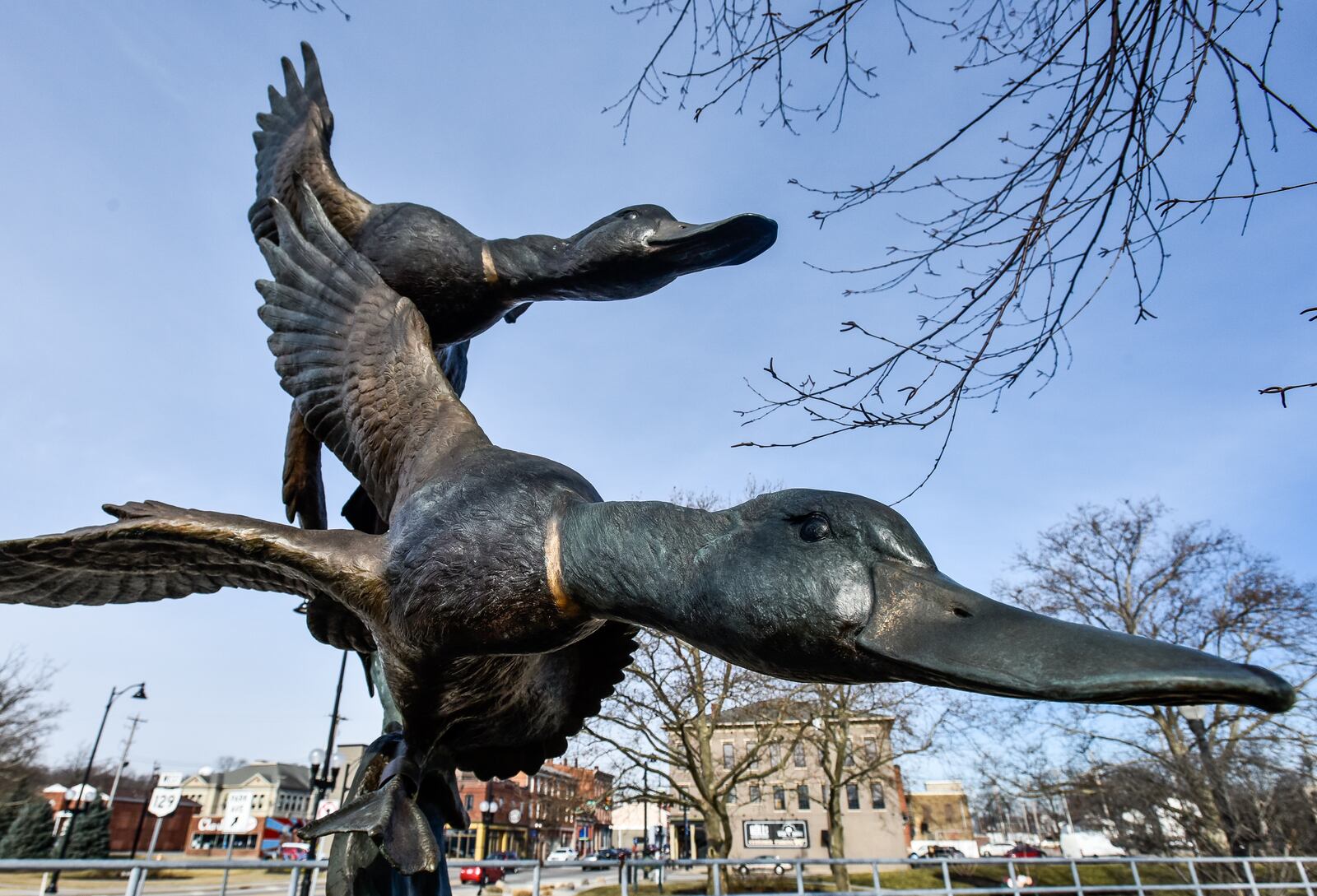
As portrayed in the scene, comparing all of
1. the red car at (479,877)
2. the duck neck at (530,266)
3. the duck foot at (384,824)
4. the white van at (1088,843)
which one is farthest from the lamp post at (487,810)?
the white van at (1088,843)

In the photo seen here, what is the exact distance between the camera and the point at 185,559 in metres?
2.29

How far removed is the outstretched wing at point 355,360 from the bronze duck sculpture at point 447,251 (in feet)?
0.67

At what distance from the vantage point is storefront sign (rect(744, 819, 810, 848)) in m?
29.0

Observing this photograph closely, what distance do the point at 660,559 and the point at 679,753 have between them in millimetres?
18661

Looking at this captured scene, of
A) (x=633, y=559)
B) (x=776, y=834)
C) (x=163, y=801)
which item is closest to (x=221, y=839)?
(x=776, y=834)

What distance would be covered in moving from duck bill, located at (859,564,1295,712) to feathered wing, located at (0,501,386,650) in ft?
4.27

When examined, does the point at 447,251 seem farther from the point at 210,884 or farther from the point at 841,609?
the point at 210,884

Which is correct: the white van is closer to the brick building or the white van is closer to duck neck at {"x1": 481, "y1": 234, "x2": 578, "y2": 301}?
the brick building

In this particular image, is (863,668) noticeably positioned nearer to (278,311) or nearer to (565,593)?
(565,593)

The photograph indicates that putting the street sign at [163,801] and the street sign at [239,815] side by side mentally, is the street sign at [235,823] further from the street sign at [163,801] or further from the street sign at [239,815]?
the street sign at [163,801]

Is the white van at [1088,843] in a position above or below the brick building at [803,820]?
below

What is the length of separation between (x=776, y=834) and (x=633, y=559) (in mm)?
32184

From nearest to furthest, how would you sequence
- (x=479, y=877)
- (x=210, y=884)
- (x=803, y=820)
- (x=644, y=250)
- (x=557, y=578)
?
(x=557, y=578), (x=644, y=250), (x=479, y=877), (x=210, y=884), (x=803, y=820)

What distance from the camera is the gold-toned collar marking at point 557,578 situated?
1696 mm
